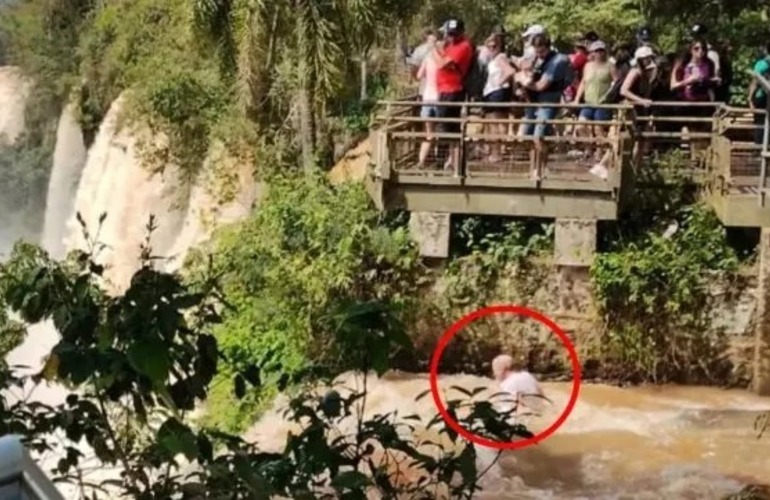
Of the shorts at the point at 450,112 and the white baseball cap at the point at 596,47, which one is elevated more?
the white baseball cap at the point at 596,47

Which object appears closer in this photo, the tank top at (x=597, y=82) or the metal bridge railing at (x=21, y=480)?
the metal bridge railing at (x=21, y=480)

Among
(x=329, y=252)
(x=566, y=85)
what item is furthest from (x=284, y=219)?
(x=566, y=85)

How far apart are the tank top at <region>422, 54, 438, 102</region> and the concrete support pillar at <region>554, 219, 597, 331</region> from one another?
6.31ft

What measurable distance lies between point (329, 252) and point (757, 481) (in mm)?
5345

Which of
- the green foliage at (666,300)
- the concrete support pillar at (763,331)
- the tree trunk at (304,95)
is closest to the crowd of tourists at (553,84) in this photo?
the green foliage at (666,300)

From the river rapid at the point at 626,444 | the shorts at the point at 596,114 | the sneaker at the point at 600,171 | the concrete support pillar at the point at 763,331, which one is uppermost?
the shorts at the point at 596,114

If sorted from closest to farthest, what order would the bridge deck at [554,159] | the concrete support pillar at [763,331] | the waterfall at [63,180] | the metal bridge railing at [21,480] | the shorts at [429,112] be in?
the metal bridge railing at [21,480] < the concrete support pillar at [763,331] < the bridge deck at [554,159] < the shorts at [429,112] < the waterfall at [63,180]

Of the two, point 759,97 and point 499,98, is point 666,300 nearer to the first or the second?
point 759,97

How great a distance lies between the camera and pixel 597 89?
40.3 ft

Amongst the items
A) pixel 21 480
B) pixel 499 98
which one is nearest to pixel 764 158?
pixel 499 98

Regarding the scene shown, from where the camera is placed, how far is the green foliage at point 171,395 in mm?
3104

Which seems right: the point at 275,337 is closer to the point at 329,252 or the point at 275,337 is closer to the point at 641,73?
the point at 329,252

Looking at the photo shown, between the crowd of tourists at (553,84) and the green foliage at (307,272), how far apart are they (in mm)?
1114

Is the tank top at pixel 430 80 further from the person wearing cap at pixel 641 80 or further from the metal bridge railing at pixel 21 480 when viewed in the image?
the metal bridge railing at pixel 21 480
